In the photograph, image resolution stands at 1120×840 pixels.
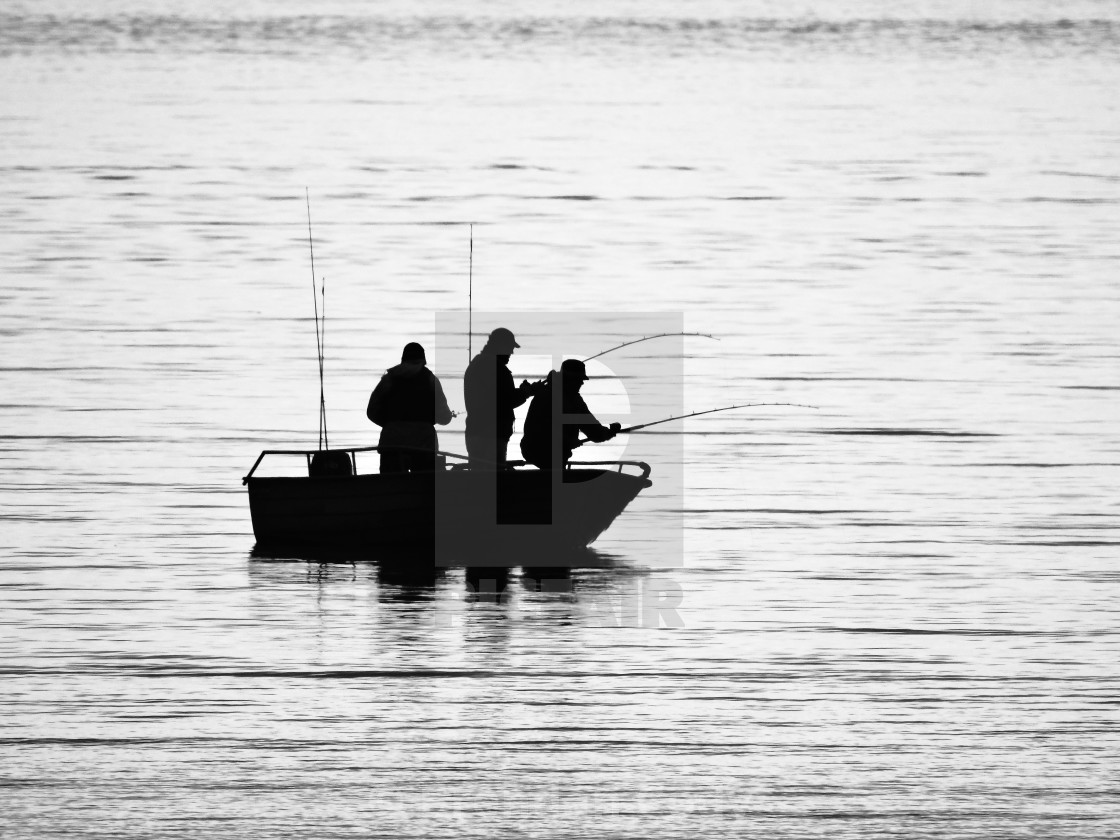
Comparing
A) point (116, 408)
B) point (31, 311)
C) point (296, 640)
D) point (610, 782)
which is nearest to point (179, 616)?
point (296, 640)

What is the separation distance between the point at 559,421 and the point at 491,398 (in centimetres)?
46

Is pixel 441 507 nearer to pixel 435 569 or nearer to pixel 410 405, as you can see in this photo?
pixel 435 569

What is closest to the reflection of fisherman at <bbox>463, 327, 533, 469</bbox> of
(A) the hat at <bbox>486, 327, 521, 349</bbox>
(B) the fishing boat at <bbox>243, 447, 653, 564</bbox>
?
(A) the hat at <bbox>486, 327, 521, 349</bbox>

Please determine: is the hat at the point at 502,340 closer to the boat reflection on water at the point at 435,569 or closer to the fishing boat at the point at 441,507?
the fishing boat at the point at 441,507

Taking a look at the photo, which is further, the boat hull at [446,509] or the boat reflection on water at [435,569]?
the boat hull at [446,509]

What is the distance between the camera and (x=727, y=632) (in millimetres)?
10812

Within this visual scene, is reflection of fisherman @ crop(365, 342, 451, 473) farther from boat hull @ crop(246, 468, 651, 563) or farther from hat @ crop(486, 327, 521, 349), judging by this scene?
hat @ crop(486, 327, 521, 349)

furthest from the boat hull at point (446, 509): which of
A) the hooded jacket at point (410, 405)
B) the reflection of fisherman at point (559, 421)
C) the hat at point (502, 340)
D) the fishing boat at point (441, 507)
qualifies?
the hat at point (502, 340)

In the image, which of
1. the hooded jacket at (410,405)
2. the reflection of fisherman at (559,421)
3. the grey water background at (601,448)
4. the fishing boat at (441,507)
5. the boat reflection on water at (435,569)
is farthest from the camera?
the hooded jacket at (410,405)

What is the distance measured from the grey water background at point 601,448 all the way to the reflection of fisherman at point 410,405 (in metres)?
0.83

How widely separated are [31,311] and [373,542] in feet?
40.0

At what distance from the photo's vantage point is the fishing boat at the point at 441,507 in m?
12.3

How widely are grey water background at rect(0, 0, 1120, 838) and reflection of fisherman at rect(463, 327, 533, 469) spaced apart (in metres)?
0.96

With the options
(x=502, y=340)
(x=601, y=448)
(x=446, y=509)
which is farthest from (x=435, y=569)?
(x=601, y=448)
